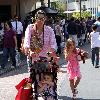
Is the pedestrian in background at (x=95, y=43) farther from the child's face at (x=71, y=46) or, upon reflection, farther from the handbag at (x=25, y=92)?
the handbag at (x=25, y=92)

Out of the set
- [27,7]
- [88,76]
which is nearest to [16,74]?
[88,76]

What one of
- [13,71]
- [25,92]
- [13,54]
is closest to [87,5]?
[13,54]

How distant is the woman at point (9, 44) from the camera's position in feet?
52.3

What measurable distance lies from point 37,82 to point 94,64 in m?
9.38

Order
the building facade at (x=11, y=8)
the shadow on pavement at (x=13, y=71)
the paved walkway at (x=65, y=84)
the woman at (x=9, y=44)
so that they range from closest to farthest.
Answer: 1. the paved walkway at (x=65, y=84)
2. the shadow on pavement at (x=13, y=71)
3. the woman at (x=9, y=44)
4. the building facade at (x=11, y=8)

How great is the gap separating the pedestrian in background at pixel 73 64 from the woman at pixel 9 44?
586cm

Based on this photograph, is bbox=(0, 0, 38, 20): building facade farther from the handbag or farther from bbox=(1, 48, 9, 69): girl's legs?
the handbag

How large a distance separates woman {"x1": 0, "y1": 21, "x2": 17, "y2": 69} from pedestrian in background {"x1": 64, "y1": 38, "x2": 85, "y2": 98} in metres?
5.86

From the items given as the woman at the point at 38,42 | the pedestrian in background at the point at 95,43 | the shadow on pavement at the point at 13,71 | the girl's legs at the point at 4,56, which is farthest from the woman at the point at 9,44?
the woman at the point at 38,42

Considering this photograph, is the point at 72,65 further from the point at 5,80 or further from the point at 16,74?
the point at 16,74

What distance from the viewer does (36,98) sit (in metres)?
7.65

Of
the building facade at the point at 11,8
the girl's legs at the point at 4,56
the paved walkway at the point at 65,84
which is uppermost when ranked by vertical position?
the building facade at the point at 11,8

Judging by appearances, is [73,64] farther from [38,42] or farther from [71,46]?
[38,42]

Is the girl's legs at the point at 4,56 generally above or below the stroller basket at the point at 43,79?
below
